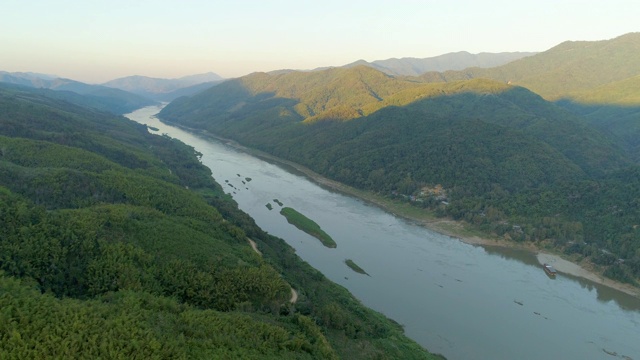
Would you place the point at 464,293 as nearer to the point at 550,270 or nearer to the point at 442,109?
the point at 550,270

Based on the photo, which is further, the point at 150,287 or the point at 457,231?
the point at 457,231

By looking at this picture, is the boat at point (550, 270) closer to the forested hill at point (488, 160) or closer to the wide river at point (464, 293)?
the wide river at point (464, 293)

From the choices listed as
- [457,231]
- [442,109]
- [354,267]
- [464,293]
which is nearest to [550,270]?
[464,293]

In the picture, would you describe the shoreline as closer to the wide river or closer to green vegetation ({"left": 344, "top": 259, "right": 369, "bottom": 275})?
the wide river

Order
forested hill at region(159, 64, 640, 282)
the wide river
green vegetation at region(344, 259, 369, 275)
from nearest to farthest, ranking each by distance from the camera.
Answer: the wide river < green vegetation at region(344, 259, 369, 275) < forested hill at region(159, 64, 640, 282)

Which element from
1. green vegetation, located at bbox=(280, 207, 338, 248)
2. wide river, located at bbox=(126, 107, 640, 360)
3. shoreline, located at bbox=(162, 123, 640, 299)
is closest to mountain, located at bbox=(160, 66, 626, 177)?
shoreline, located at bbox=(162, 123, 640, 299)

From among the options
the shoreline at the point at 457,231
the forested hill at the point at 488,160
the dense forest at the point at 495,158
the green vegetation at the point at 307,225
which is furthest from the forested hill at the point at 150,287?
the forested hill at the point at 488,160

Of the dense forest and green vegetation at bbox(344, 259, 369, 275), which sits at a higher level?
the dense forest
